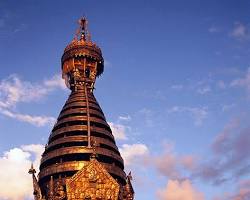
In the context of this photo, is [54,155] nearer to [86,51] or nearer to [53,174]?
[53,174]

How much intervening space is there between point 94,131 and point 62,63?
15333mm

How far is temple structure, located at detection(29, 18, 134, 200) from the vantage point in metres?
58.9

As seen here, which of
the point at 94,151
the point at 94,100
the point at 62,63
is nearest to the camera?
the point at 94,151

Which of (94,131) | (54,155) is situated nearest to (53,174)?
(54,155)

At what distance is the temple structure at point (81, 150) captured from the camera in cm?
5894

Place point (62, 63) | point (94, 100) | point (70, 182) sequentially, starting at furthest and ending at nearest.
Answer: point (62, 63)
point (94, 100)
point (70, 182)

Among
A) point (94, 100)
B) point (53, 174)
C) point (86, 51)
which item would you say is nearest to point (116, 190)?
point (53, 174)

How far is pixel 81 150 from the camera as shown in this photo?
62844 millimetres

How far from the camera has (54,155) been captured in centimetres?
6356

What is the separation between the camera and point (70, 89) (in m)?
74.9

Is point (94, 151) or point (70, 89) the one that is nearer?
point (94, 151)

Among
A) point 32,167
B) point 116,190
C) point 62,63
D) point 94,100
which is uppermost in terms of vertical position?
point 62,63

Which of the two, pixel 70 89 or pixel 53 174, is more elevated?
pixel 70 89

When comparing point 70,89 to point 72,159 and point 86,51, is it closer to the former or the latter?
point 86,51
